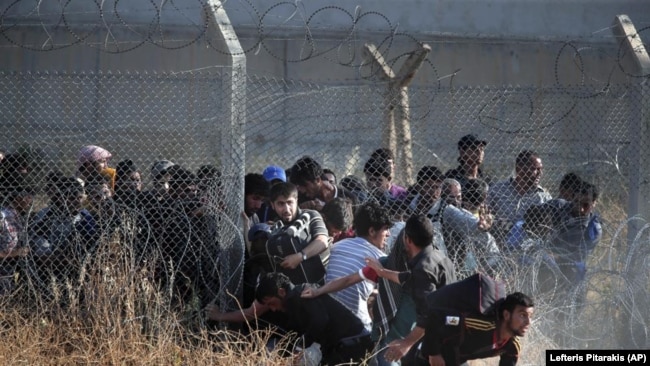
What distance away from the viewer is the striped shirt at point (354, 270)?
6.13 metres

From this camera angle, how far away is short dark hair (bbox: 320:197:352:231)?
6574 mm

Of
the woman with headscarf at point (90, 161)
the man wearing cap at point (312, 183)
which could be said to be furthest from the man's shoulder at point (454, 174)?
the woman with headscarf at point (90, 161)

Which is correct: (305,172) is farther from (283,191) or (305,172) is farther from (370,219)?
(370,219)

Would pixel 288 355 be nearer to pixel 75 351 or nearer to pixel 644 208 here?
pixel 75 351

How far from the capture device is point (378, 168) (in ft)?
24.3

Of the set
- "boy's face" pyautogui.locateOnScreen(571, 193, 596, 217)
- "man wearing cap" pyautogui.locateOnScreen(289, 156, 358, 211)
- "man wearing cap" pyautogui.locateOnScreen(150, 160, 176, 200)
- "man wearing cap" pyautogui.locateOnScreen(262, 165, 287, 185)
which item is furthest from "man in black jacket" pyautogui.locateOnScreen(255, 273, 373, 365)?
"boy's face" pyautogui.locateOnScreen(571, 193, 596, 217)

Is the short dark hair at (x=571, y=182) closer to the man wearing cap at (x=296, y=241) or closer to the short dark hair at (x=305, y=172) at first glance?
the short dark hair at (x=305, y=172)

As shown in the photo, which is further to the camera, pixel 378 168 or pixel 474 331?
pixel 378 168

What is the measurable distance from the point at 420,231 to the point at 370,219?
1.56 ft

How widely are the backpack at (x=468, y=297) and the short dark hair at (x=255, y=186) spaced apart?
1.84 meters

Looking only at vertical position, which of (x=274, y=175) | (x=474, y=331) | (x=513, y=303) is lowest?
(x=474, y=331)

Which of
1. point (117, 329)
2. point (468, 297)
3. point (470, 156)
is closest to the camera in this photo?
point (468, 297)

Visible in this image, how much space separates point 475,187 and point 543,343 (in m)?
1.19

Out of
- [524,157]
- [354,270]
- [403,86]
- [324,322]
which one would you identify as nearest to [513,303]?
[354,270]
